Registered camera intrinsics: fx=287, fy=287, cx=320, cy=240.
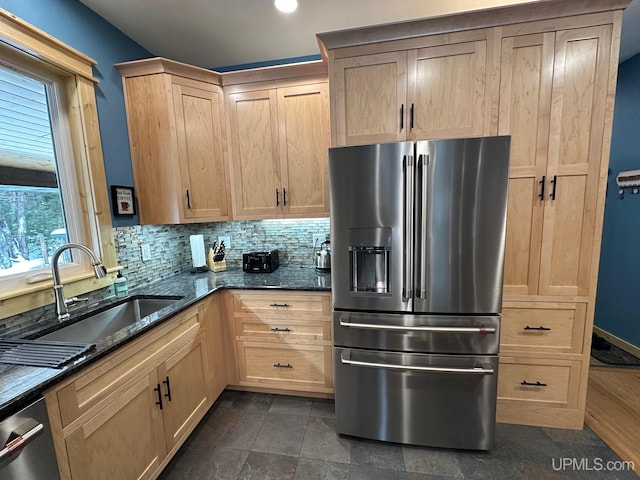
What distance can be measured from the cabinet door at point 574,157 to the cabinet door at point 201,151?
217 cm

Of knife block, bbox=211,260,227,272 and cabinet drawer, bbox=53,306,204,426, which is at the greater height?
knife block, bbox=211,260,227,272

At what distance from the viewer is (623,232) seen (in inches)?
107

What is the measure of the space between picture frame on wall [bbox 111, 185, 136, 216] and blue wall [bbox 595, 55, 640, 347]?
13.8 ft

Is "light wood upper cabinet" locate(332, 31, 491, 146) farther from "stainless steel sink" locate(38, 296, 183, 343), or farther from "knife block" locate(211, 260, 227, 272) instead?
"stainless steel sink" locate(38, 296, 183, 343)

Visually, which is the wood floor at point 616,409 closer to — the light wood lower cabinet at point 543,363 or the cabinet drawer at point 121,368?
the light wood lower cabinet at point 543,363

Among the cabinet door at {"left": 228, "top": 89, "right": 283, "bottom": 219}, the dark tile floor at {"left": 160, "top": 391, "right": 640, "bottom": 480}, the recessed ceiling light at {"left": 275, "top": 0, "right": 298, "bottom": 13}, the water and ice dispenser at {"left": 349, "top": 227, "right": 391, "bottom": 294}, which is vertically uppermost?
the recessed ceiling light at {"left": 275, "top": 0, "right": 298, "bottom": 13}

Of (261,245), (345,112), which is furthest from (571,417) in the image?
(261,245)

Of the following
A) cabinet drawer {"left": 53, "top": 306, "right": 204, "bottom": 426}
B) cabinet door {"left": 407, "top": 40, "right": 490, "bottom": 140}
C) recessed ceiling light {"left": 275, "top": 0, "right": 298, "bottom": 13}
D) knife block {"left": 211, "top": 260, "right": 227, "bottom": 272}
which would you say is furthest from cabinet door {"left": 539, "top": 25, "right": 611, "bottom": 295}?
knife block {"left": 211, "top": 260, "right": 227, "bottom": 272}

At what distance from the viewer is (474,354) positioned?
1.57 meters

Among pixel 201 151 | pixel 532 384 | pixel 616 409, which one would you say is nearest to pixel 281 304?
pixel 201 151

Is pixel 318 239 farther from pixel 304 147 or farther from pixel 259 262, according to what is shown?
pixel 304 147

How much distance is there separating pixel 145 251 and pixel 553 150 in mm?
2733

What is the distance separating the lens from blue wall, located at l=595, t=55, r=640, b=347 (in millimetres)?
2582

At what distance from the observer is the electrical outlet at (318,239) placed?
2.52 m
